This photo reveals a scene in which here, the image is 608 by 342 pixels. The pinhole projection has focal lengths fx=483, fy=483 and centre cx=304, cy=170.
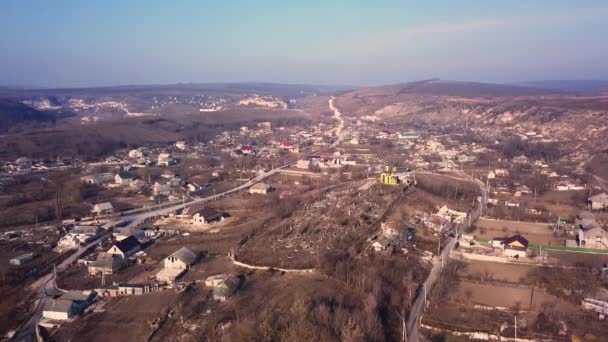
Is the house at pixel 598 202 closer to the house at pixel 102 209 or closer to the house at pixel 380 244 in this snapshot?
the house at pixel 380 244

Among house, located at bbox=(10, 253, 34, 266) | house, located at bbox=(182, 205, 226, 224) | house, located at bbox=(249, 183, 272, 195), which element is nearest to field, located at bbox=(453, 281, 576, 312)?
house, located at bbox=(182, 205, 226, 224)

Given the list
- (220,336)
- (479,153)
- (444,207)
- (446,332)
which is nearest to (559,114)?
(479,153)

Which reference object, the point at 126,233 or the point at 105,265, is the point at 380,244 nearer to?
the point at 105,265

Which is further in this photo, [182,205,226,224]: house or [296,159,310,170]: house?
[296,159,310,170]: house

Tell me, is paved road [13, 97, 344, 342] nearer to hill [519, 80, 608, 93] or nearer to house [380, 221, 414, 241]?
house [380, 221, 414, 241]

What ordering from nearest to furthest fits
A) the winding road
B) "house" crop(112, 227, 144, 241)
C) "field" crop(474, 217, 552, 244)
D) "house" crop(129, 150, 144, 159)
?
"field" crop(474, 217, 552, 244), "house" crop(112, 227, 144, 241), "house" crop(129, 150, 144, 159), the winding road

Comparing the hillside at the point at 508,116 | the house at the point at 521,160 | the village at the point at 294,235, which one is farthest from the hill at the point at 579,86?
the village at the point at 294,235
